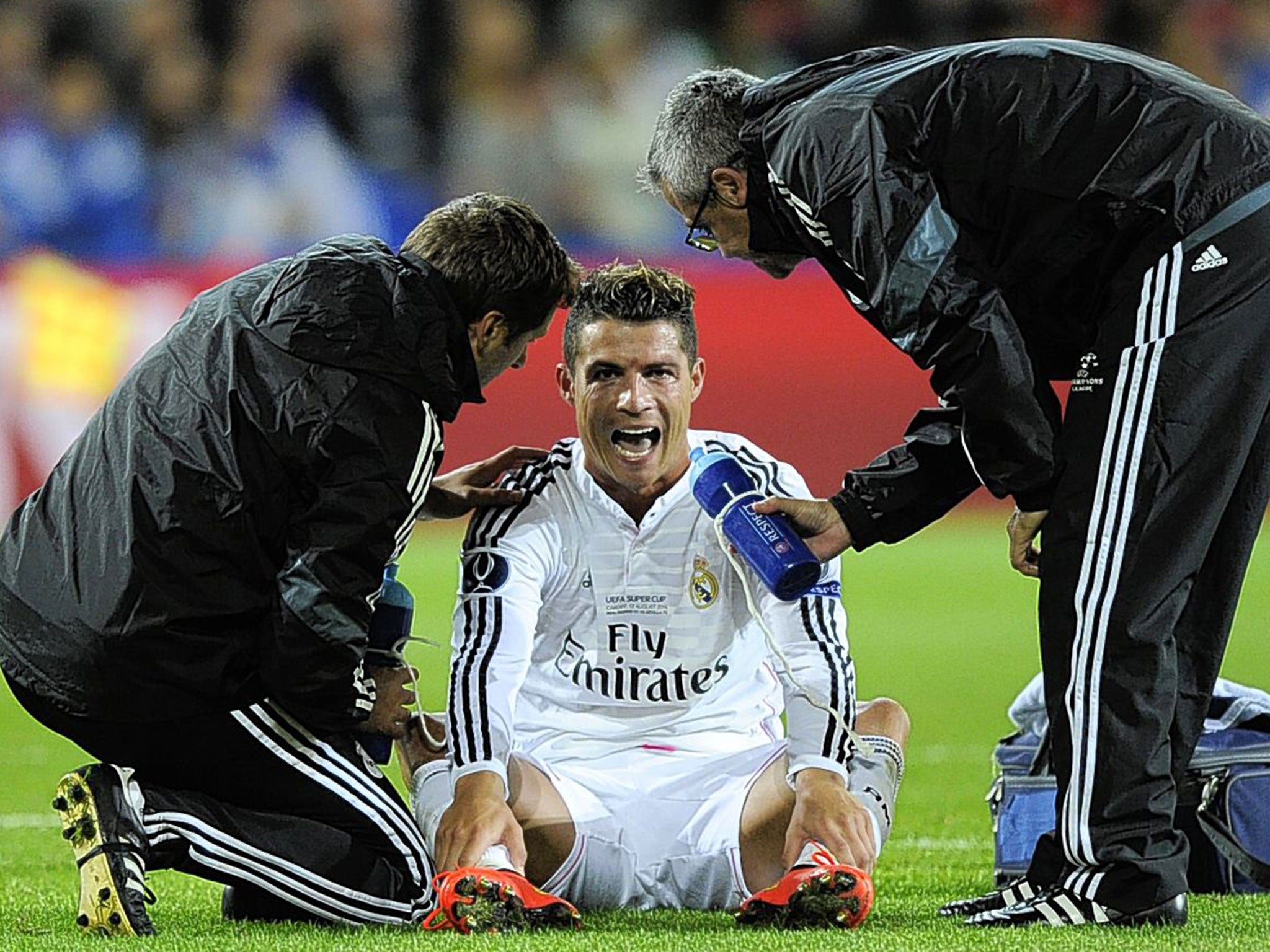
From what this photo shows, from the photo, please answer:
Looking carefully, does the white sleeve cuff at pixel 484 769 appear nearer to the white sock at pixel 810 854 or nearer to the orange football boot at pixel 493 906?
the orange football boot at pixel 493 906

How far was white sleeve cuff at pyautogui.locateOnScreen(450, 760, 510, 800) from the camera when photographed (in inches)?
153

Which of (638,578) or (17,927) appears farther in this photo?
(638,578)

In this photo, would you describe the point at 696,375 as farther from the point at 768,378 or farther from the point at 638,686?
the point at 768,378

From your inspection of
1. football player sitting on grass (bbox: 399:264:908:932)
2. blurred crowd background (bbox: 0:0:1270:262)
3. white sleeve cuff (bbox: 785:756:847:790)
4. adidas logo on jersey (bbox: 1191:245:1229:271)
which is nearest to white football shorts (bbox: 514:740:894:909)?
football player sitting on grass (bbox: 399:264:908:932)

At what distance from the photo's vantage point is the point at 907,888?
14.2 ft

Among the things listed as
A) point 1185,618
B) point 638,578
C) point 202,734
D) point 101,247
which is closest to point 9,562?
point 202,734

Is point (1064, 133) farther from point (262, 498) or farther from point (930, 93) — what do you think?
point (262, 498)

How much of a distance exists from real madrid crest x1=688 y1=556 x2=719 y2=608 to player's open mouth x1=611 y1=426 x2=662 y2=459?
287 millimetres

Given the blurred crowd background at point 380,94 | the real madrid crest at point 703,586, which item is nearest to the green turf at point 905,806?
the real madrid crest at point 703,586

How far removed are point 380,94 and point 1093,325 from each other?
12.6 meters

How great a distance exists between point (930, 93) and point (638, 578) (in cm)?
126

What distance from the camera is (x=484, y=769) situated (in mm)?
3889

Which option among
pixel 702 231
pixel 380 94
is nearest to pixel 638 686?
pixel 702 231

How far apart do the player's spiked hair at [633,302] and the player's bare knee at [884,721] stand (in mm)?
892
